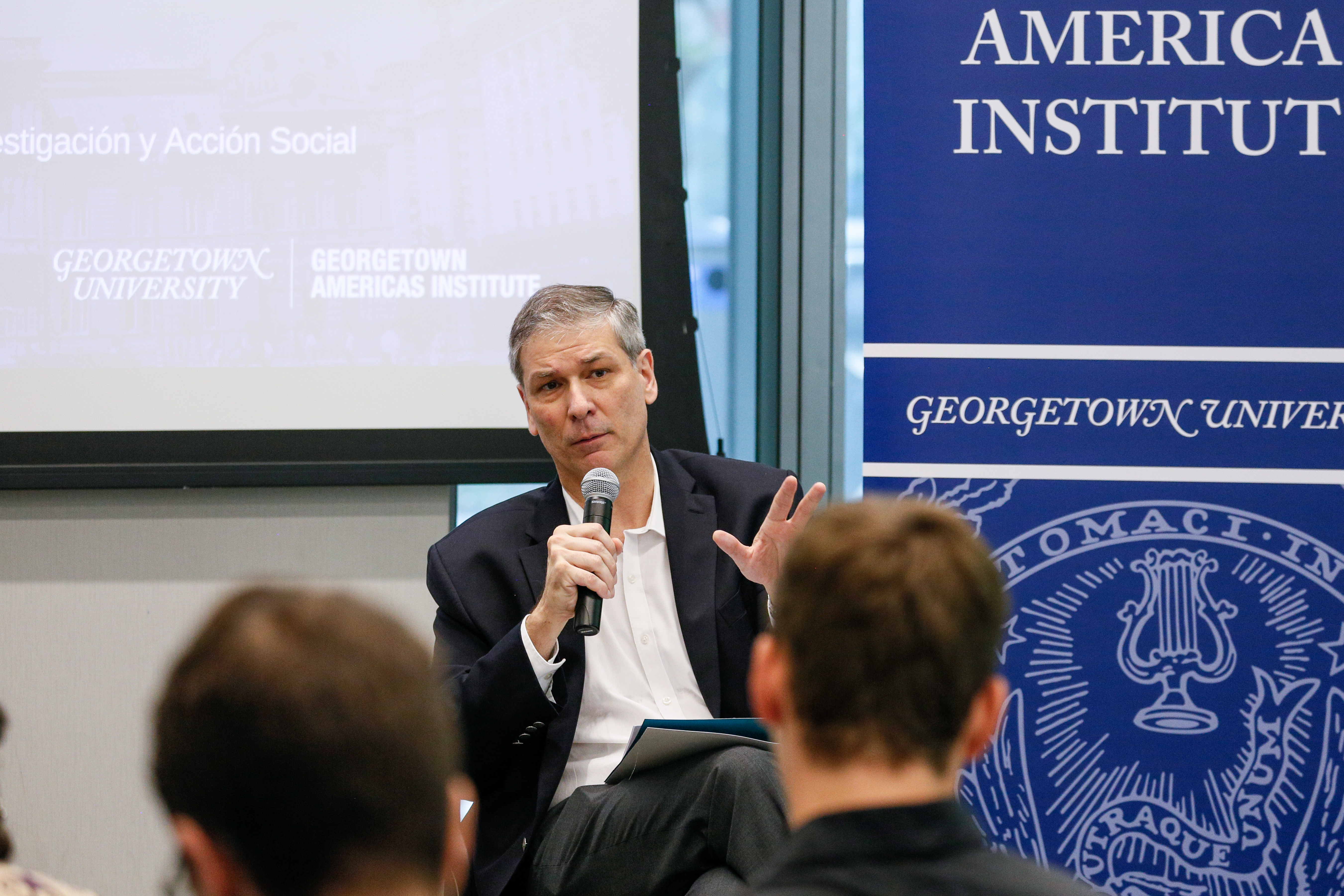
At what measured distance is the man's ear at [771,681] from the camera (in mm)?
920

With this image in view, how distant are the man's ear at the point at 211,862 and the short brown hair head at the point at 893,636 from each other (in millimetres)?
391

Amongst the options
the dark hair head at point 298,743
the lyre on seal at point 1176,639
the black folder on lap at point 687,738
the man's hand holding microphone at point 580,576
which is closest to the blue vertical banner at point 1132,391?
the lyre on seal at point 1176,639

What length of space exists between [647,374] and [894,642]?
1.53 m

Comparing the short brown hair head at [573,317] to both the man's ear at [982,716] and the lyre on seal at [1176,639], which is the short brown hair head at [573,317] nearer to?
the lyre on seal at [1176,639]

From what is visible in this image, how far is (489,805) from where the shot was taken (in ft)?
6.66

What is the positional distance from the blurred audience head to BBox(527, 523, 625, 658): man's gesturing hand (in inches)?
39.5

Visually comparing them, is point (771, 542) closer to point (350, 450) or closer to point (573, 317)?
point (573, 317)

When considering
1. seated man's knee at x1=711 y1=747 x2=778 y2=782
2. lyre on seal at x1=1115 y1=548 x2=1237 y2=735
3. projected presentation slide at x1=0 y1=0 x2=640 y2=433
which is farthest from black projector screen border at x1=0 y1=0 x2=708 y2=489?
seated man's knee at x1=711 y1=747 x2=778 y2=782

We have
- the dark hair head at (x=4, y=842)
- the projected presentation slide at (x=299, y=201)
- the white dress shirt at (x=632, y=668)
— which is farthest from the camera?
the projected presentation slide at (x=299, y=201)

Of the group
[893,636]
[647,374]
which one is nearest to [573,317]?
[647,374]

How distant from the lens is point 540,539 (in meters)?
2.20

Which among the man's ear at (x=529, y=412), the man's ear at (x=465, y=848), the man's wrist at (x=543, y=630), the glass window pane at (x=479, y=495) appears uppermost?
the man's ear at (x=529, y=412)

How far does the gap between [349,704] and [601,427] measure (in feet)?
5.01

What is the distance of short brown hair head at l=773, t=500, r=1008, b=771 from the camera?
0.87m
